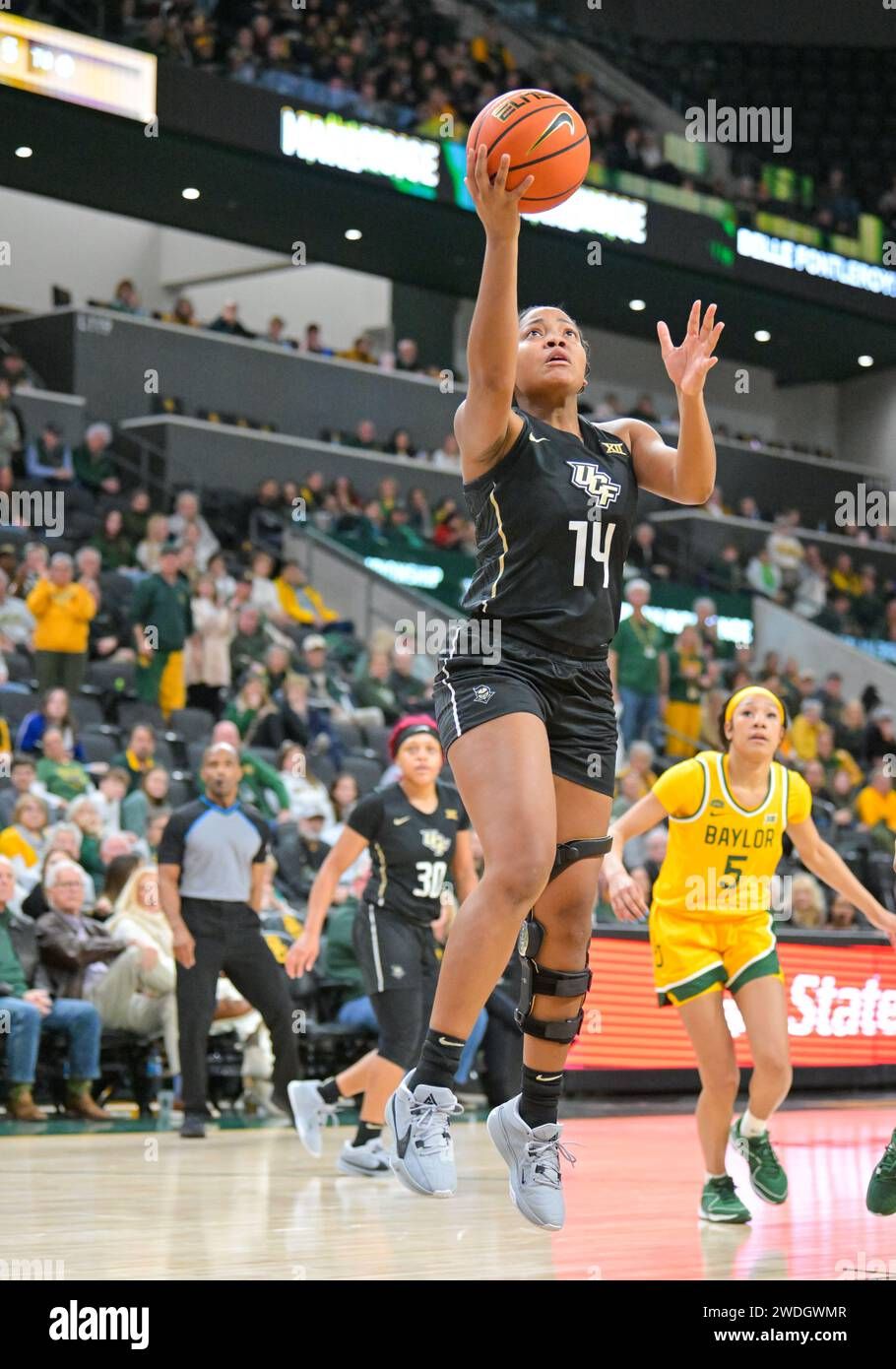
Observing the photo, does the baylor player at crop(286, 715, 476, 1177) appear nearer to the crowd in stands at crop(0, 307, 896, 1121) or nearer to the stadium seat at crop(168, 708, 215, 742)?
the crowd in stands at crop(0, 307, 896, 1121)

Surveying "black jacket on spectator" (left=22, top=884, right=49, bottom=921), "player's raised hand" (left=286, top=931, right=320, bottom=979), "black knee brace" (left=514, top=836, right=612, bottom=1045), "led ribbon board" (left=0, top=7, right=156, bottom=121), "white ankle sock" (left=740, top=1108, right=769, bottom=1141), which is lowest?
"white ankle sock" (left=740, top=1108, right=769, bottom=1141)

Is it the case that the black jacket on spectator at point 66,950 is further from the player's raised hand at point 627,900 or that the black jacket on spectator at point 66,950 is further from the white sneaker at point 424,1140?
the white sneaker at point 424,1140

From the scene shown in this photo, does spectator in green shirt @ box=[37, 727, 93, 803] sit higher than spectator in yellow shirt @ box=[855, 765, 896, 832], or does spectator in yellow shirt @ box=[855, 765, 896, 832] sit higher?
spectator in green shirt @ box=[37, 727, 93, 803]

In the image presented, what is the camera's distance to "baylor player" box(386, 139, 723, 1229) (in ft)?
15.1

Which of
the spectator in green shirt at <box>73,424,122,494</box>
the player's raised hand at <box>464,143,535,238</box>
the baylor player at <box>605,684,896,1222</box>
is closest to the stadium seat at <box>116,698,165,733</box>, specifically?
the spectator in green shirt at <box>73,424,122,494</box>

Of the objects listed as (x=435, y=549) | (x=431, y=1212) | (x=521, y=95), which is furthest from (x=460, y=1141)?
(x=435, y=549)

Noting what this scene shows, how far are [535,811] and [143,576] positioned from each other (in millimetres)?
12496

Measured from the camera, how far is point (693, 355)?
5.07m

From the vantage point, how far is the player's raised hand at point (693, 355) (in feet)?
16.5

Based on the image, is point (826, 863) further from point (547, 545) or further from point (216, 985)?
point (216, 985)

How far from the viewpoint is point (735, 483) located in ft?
95.2

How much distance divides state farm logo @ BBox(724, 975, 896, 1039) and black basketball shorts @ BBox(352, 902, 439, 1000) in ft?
17.9
